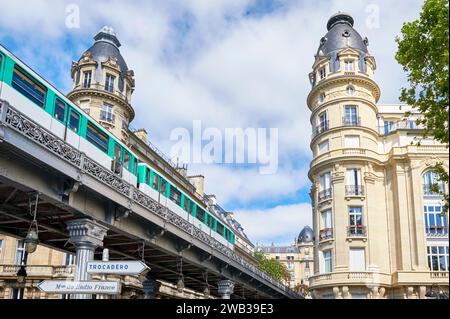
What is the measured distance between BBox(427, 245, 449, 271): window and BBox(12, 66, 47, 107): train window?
34335 mm

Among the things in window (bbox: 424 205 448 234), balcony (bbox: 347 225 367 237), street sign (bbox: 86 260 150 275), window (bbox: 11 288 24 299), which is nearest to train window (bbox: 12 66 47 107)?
street sign (bbox: 86 260 150 275)

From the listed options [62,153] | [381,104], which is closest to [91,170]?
[62,153]

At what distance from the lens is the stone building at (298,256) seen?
444ft

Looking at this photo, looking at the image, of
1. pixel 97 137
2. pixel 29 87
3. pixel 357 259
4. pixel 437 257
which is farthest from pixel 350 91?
pixel 29 87

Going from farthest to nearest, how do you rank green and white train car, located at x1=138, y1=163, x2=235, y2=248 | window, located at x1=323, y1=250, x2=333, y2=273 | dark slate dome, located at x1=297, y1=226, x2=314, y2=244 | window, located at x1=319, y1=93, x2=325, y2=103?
dark slate dome, located at x1=297, y1=226, x2=314, y2=244, window, located at x1=319, y1=93, x2=325, y2=103, window, located at x1=323, y1=250, x2=333, y2=273, green and white train car, located at x1=138, y1=163, x2=235, y2=248

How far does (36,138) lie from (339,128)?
34.1 m

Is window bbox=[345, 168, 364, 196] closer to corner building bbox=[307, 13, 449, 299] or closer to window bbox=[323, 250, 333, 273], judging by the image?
corner building bbox=[307, 13, 449, 299]

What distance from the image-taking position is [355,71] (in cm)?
4744

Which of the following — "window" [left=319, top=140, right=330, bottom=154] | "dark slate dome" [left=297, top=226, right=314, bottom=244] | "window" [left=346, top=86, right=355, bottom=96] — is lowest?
"window" [left=319, top=140, right=330, bottom=154]

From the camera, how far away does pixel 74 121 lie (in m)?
20.0

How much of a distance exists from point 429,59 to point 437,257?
28.1 m

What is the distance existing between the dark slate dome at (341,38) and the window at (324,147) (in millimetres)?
9042

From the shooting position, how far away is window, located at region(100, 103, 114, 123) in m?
45.1

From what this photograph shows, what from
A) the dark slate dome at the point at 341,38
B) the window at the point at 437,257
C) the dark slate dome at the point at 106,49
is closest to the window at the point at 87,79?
the dark slate dome at the point at 106,49
